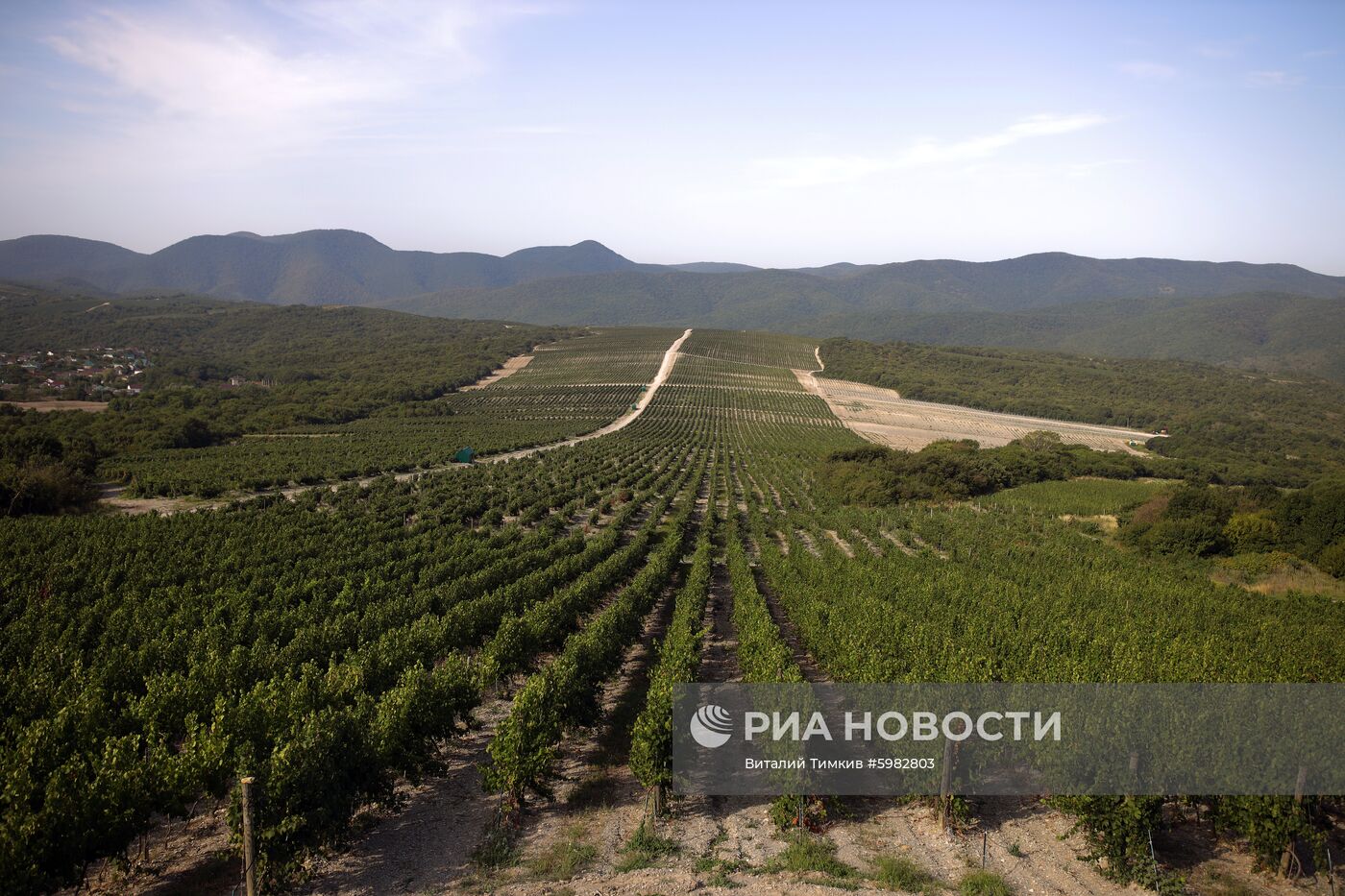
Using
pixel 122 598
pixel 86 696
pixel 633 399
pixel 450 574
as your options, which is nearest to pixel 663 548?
pixel 450 574

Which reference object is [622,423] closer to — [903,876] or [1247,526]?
[1247,526]

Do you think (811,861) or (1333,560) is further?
(1333,560)

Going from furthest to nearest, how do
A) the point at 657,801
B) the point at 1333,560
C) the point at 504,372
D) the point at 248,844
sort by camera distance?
the point at 504,372 < the point at 1333,560 < the point at 657,801 < the point at 248,844

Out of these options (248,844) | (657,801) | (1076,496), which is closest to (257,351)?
(1076,496)

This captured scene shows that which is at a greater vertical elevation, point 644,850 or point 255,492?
point 644,850

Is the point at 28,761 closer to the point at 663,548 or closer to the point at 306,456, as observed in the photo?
the point at 663,548

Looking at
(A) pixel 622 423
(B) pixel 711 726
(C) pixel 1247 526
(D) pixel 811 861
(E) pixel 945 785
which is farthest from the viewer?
(A) pixel 622 423

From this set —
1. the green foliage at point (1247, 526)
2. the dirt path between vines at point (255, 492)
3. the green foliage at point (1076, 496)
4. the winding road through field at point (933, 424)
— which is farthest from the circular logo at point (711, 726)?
the winding road through field at point (933, 424)

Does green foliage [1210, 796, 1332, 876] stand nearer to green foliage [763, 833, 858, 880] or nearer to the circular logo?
green foliage [763, 833, 858, 880]
